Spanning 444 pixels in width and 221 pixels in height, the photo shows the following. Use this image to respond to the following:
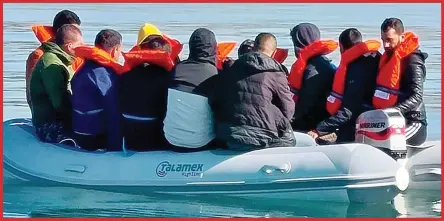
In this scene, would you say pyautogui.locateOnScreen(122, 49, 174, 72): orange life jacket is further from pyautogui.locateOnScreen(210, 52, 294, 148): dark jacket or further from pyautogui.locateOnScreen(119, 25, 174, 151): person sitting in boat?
pyautogui.locateOnScreen(210, 52, 294, 148): dark jacket

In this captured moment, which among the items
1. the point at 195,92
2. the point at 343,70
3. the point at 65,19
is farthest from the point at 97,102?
the point at 343,70

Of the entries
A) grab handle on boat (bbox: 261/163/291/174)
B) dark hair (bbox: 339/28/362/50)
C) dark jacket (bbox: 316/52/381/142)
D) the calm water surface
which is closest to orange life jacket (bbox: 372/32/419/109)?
A: dark jacket (bbox: 316/52/381/142)

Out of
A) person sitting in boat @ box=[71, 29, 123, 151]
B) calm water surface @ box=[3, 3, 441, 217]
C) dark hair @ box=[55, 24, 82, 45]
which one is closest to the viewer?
calm water surface @ box=[3, 3, 441, 217]

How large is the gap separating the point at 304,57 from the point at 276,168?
1.27 m

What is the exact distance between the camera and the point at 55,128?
1047 cm

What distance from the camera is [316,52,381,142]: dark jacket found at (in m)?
10.1

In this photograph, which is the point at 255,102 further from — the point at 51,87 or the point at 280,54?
the point at 51,87

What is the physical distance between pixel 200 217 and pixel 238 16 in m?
13.9

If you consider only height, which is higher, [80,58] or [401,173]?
[80,58]

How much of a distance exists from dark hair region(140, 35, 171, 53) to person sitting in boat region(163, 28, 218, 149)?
0.78ft

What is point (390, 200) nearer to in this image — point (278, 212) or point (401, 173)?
point (401, 173)

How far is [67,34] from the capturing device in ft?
34.6

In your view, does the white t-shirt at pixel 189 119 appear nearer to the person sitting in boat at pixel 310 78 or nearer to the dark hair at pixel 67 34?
the person sitting in boat at pixel 310 78

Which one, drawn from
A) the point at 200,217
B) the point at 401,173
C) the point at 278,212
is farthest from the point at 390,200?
the point at 200,217
